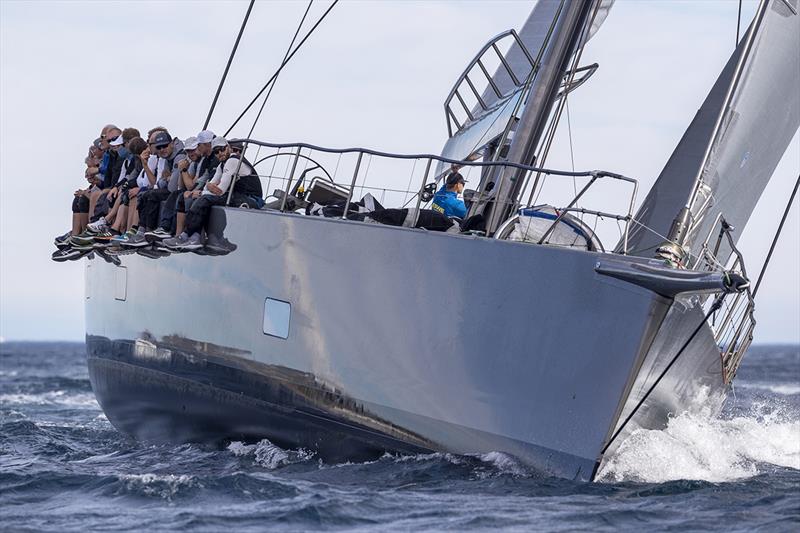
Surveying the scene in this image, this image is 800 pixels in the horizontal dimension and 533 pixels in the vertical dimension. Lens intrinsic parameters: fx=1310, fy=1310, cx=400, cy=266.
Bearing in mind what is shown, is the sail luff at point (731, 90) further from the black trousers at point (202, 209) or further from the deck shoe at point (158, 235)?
the deck shoe at point (158, 235)

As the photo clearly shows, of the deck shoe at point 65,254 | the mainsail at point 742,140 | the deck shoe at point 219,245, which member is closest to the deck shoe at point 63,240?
the deck shoe at point 65,254

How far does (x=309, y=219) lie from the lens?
9.67 metres

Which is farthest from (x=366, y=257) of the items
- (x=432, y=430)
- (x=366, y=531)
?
(x=366, y=531)

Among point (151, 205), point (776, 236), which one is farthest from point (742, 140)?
point (151, 205)

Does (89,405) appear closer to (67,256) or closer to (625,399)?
(67,256)

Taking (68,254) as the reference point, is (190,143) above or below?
above

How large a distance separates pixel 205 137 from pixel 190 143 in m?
0.16

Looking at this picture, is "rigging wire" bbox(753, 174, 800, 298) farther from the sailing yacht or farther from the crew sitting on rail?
the crew sitting on rail

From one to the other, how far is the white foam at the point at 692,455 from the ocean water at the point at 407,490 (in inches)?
0.5

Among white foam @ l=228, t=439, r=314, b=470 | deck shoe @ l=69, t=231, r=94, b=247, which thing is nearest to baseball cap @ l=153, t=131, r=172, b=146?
deck shoe @ l=69, t=231, r=94, b=247

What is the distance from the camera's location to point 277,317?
996cm

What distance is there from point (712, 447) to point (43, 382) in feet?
74.8

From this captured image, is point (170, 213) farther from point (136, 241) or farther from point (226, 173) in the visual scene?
point (226, 173)

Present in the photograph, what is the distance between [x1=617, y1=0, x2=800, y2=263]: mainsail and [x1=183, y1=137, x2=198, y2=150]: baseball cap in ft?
12.6
